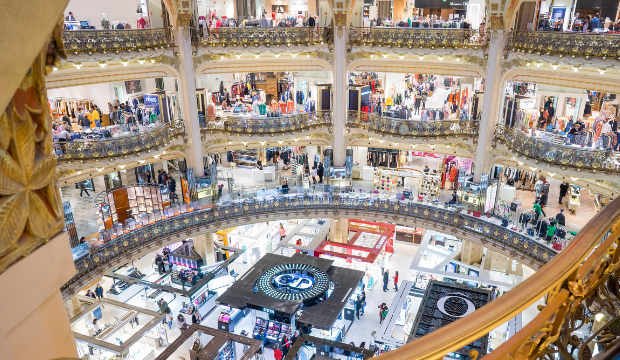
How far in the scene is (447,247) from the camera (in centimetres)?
2239

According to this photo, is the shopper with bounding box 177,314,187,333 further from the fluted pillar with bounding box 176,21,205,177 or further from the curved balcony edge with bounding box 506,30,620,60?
the curved balcony edge with bounding box 506,30,620,60

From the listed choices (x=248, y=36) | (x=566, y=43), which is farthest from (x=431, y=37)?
(x=248, y=36)

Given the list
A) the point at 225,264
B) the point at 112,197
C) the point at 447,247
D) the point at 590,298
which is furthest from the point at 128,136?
the point at 590,298

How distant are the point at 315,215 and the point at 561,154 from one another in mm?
11381

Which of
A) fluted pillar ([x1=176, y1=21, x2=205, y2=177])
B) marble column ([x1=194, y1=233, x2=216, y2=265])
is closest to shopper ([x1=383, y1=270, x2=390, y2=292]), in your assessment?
marble column ([x1=194, y1=233, x2=216, y2=265])

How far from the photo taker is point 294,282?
64.0 ft

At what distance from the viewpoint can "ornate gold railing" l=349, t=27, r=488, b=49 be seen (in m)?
20.2

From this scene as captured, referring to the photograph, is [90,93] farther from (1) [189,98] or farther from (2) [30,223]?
(2) [30,223]

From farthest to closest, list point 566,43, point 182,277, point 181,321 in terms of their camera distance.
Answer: point 182,277
point 181,321
point 566,43

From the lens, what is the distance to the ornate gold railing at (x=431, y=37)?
20.2 metres

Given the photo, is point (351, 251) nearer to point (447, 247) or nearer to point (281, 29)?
point (447, 247)

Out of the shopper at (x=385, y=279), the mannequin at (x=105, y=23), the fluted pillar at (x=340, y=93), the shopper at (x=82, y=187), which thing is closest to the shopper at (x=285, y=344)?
the shopper at (x=385, y=279)

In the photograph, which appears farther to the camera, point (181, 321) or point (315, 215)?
point (315, 215)

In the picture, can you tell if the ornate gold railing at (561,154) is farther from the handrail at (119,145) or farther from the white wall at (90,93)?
the white wall at (90,93)
